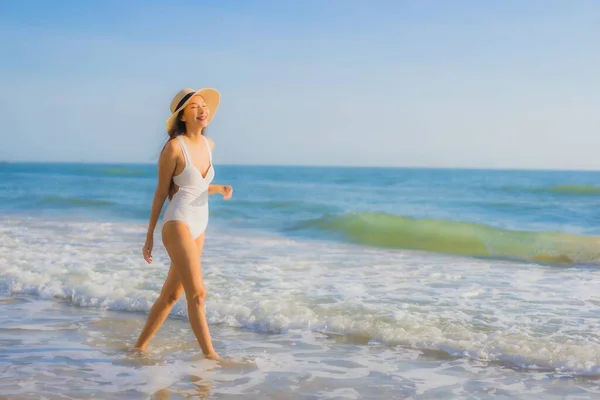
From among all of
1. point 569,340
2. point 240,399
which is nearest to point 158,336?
point 240,399

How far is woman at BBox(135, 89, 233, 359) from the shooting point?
192 inches

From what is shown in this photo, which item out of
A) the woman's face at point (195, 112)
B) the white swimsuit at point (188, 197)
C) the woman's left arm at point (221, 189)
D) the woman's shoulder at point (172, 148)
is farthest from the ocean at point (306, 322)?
the woman's face at point (195, 112)

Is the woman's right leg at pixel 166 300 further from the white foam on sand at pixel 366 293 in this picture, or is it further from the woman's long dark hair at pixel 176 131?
the white foam on sand at pixel 366 293

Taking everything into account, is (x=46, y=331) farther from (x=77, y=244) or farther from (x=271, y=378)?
(x=77, y=244)

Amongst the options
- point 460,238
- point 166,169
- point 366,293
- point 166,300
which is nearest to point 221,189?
point 166,169

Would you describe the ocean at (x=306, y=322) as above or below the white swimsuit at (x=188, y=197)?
below

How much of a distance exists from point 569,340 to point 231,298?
11.4 feet

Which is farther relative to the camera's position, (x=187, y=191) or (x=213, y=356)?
(x=213, y=356)

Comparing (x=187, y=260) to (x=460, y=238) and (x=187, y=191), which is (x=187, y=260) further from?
(x=460, y=238)

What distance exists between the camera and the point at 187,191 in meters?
4.92

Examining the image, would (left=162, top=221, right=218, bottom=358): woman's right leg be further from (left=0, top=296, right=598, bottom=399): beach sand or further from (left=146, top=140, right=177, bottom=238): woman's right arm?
(left=0, top=296, right=598, bottom=399): beach sand

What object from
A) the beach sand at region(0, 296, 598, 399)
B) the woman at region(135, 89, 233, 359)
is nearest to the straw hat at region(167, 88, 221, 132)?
the woman at region(135, 89, 233, 359)

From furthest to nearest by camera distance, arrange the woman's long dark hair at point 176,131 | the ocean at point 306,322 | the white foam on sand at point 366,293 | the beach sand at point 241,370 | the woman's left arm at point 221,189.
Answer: the white foam on sand at point 366,293 → the woman's left arm at point 221,189 → the woman's long dark hair at point 176,131 → the ocean at point 306,322 → the beach sand at point 241,370

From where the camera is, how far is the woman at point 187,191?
489 cm
